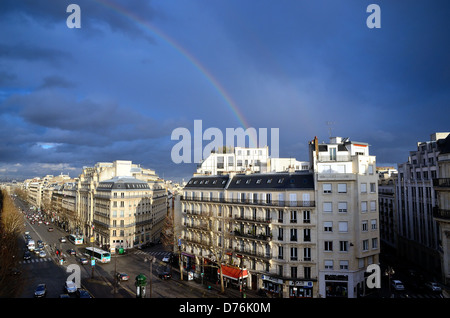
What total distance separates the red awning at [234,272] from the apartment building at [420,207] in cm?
3163

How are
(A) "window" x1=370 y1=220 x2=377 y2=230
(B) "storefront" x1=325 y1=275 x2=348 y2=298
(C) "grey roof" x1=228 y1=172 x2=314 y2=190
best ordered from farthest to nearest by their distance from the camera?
(C) "grey roof" x1=228 y1=172 x2=314 y2=190 → (A) "window" x1=370 y1=220 x2=377 y2=230 → (B) "storefront" x1=325 y1=275 x2=348 y2=298

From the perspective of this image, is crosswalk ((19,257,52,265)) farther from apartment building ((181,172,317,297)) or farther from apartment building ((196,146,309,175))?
apartment building ((196,146,309,175))

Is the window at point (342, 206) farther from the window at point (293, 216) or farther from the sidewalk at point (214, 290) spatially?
the sidewalk at point (214, 290)

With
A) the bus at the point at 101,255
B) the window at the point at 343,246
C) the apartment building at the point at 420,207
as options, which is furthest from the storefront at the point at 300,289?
the bus at the point at 101,255

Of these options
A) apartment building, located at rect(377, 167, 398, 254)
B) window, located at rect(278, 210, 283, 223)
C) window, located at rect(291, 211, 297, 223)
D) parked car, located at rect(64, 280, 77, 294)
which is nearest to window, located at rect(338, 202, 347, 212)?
window, located at rect(291, 211, 297, 223)

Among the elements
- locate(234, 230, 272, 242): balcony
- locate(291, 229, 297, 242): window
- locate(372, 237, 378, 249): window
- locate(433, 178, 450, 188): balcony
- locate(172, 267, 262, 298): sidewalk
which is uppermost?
locate(433, 178, 450, 188): balcony

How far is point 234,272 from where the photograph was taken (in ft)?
146

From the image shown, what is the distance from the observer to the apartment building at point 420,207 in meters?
50.7

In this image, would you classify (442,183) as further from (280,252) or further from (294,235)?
(280,252)

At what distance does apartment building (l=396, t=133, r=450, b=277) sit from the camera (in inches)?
1996

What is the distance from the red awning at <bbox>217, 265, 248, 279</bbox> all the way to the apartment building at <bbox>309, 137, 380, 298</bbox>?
35.8 ft

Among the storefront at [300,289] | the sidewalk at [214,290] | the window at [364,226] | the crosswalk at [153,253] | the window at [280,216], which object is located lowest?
the crosswalk at [153,253]

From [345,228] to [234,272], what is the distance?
17.4 m
